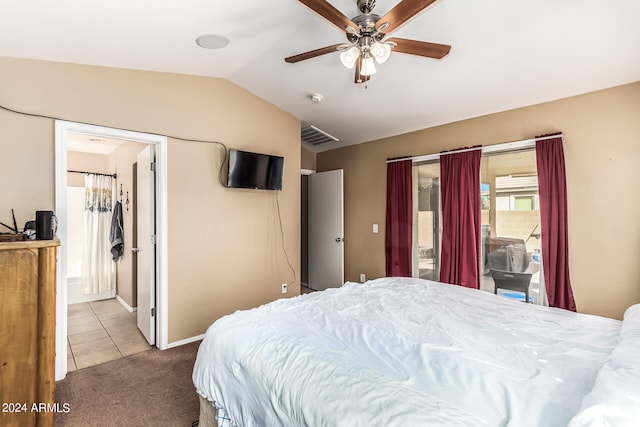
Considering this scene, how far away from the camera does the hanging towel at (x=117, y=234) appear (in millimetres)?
4469

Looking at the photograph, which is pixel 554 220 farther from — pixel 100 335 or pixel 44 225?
pixel 100 335

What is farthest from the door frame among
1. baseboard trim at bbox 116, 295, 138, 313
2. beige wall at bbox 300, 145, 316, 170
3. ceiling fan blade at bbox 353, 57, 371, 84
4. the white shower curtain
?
beige wall at bbox 300, 145, 316, 170

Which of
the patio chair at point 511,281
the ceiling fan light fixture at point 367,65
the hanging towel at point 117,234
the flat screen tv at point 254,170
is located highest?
the ceiling fan light fixture at point 367,65

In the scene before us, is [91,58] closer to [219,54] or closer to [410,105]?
[219,54]

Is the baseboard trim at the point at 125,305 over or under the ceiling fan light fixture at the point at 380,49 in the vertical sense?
under

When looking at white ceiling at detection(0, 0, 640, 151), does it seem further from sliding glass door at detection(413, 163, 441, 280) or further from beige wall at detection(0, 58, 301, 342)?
sliding glass door at detection(413, 163, 441, 280)

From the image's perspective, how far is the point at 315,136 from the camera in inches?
186

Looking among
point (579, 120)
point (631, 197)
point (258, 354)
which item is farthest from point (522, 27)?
point (258, 354)

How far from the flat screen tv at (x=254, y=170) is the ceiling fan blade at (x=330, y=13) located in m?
2.03

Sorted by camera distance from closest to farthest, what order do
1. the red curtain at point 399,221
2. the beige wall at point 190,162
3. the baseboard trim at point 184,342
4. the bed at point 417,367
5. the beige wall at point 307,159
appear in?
1. the bed at point 417,367
2. the beige wall at point 190,162
3. the baseboard trim at point 184,342
4. the red curtain at point 399,221
5. the beige wall at point 307,159

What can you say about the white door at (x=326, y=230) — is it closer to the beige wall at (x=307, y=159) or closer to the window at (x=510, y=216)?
the beige wall at (x=307, y=159)

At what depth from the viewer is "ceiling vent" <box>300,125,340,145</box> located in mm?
4484

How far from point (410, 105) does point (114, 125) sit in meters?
2.94

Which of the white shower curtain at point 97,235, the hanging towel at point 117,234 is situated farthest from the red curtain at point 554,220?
the white shower curtain at point 97,235
